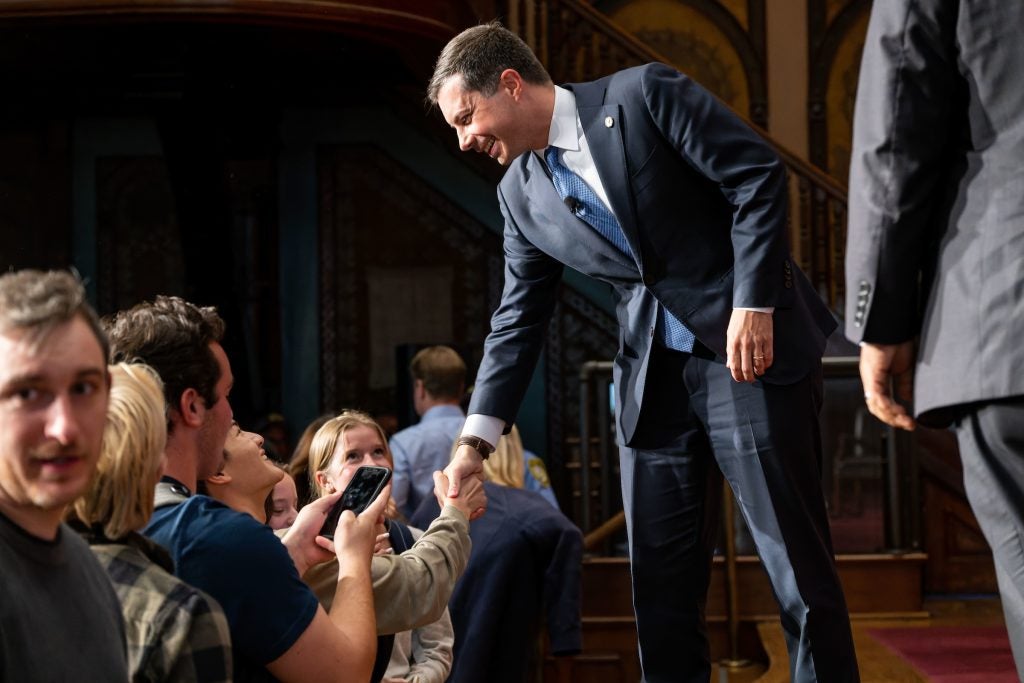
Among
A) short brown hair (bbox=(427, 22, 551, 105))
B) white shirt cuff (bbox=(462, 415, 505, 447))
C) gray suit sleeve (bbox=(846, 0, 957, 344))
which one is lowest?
white shirt cuff (bbox=(462, 415, 505, 447))

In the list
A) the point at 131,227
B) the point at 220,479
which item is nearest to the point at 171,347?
the point at 220,479

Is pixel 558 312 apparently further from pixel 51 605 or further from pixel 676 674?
pixel 51 605

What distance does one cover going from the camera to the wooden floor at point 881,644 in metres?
4.51

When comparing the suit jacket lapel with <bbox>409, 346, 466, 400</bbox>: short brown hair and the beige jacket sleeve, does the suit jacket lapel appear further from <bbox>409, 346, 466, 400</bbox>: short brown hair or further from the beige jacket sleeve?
<bbox>409, 346, 466, 400</bbox>: short brown hair

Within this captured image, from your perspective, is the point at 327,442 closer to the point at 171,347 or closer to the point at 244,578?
the point at 171,347

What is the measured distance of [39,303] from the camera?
1.41 metres

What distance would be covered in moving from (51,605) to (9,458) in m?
0.15

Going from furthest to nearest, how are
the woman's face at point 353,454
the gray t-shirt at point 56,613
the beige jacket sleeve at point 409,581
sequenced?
1. the woman's face at point 353,454
2. the beige jacket sleeve at point 409,581
3. the gray t-shirt at point 56,613

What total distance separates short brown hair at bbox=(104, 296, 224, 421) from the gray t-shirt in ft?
1.76

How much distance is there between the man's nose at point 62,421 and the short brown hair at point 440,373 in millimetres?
3891

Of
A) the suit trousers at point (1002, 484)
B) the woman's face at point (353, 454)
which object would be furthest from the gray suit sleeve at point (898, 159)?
the woman's face at point (353, 454)

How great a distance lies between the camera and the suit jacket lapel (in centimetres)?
257

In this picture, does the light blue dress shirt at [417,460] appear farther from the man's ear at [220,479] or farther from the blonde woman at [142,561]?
the blonde woman at [142,561]

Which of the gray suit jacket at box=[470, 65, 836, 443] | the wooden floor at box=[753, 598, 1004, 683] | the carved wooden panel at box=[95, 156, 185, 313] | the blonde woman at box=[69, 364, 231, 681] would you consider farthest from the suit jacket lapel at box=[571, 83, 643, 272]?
the carved wooden panel at box=[95, 156, 185, 313]
